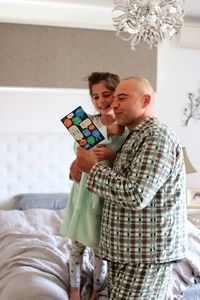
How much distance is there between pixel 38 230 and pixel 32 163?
98 centimetres

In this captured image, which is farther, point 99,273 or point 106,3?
point 106,3

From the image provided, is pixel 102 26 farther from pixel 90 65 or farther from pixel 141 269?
pixel 141 269

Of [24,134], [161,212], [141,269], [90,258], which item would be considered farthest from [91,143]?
Answer: [24,134]

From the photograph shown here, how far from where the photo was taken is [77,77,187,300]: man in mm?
1309

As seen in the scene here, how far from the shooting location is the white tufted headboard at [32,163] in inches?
143

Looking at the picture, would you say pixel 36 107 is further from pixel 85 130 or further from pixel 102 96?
pixel 85 130

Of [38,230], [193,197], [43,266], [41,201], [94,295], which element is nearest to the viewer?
[94,295]

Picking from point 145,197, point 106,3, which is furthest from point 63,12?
point 145,197

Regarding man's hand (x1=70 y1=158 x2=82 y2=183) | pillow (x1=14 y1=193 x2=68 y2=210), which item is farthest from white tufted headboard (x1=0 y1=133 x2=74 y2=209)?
man's hand (x1=70 y1=158 x2=82 y2=183)

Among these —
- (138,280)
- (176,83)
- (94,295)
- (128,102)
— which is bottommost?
(94,295)

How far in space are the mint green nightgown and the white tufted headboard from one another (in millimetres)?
2045

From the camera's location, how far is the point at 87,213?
64.7 inches

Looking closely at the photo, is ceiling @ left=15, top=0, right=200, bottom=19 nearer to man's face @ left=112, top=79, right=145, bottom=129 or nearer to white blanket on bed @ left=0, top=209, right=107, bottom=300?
white blanket on bed @ left=0, top=209, right=107, bottom=300

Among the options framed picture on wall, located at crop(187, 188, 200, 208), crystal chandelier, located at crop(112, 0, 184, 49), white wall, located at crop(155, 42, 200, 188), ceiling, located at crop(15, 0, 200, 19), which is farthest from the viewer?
white wall, located at crop(155, 42, 200, 188)
